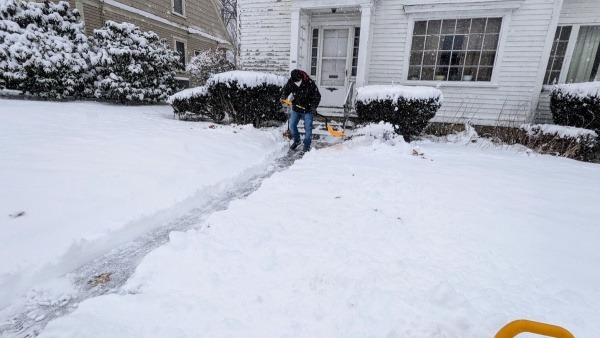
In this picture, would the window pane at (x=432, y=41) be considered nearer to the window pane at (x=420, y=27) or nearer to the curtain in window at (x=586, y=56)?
the window pane at (x=420, y=27)

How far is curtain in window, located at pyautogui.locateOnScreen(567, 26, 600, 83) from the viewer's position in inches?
289

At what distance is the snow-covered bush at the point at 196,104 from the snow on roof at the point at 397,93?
3.91 m

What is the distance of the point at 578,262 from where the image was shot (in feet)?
6.50

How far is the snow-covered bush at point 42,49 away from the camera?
25.6 feet

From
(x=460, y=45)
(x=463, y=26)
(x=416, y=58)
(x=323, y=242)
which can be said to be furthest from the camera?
(x=416, y=58)

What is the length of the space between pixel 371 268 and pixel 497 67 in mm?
7864

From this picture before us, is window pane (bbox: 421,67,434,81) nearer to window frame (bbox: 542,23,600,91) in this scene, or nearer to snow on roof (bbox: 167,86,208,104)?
window frame (bbox: 542,23,600,91)

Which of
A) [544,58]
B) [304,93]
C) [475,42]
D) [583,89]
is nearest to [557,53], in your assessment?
[544,58]

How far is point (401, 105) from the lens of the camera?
255 inches

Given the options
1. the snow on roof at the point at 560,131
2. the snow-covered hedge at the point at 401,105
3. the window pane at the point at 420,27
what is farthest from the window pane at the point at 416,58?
the snow on roof at the point at 560,131

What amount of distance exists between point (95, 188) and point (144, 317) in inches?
76.1

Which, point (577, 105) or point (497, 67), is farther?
point (497, 67)

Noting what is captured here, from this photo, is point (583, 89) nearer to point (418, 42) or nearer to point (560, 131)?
point (560, 131)

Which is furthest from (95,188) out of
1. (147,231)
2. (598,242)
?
(598,242)
